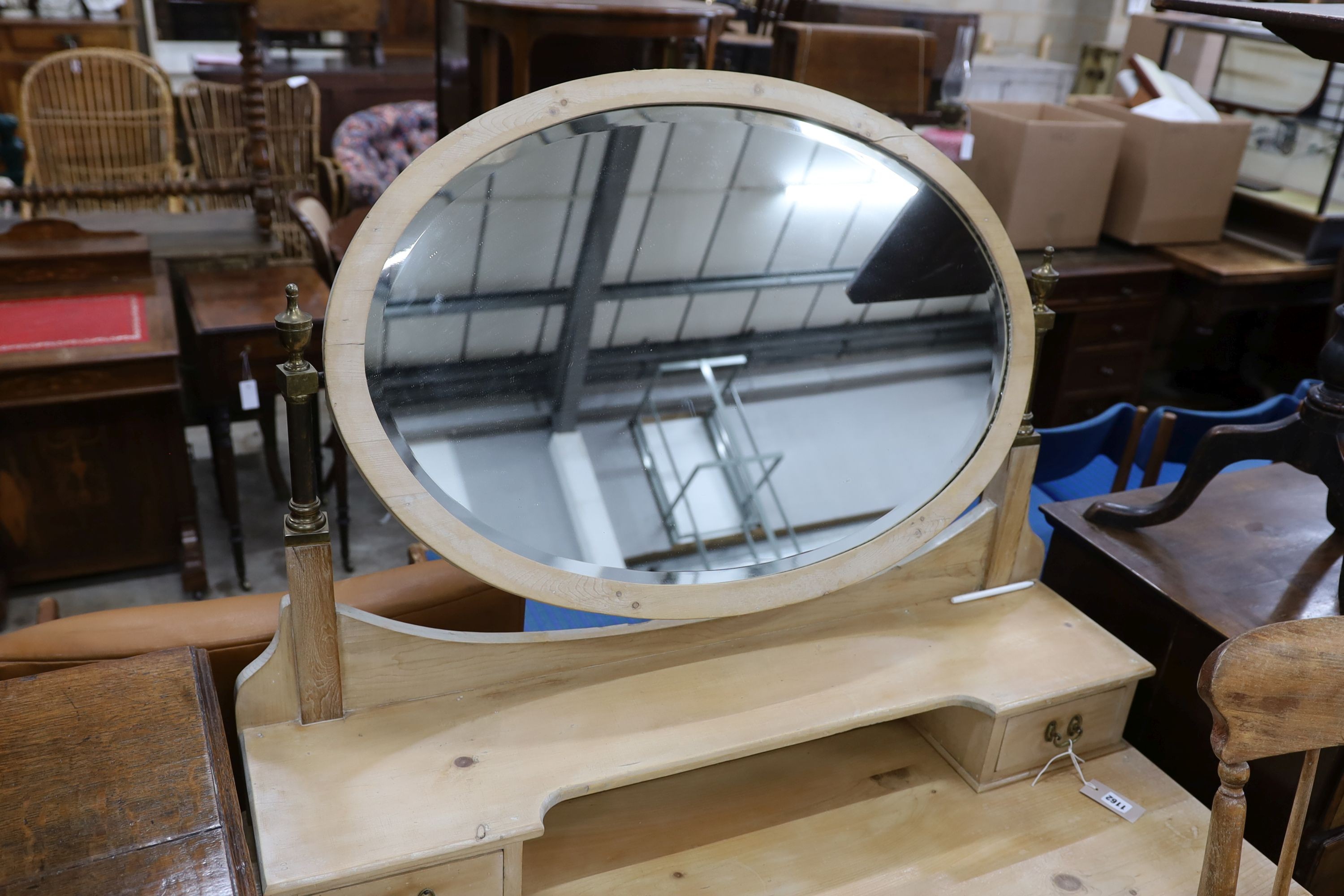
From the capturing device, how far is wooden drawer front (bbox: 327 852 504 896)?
1143mm

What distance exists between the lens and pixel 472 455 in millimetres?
1231

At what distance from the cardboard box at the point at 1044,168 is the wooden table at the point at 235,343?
78.9 inches

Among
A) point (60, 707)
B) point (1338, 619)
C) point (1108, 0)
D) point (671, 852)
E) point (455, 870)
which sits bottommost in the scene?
point (671, 852)

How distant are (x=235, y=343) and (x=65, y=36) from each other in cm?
407

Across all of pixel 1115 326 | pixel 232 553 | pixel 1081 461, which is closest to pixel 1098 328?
pixel 1115 326

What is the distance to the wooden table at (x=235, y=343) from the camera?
2688 mm

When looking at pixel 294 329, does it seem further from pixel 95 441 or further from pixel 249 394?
pixel 95 441

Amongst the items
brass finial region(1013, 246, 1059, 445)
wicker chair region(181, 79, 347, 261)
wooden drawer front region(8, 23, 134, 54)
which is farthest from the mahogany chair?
wooden drawer front region(8, 23, 134, 54)

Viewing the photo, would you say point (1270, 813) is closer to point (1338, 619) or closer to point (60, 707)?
point (1338, 619)

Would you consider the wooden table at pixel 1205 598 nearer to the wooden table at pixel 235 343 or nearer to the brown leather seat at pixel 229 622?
the brown leather seat at pixel 229 622

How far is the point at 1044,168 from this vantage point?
3.15m

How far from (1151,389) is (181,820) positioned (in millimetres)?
3775

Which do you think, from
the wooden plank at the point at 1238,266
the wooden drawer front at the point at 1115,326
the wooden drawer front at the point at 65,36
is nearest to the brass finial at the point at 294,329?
the wooden drawer front at the point at 1115,326

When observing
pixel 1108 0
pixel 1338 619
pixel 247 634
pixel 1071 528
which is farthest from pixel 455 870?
pixel 1108 0
